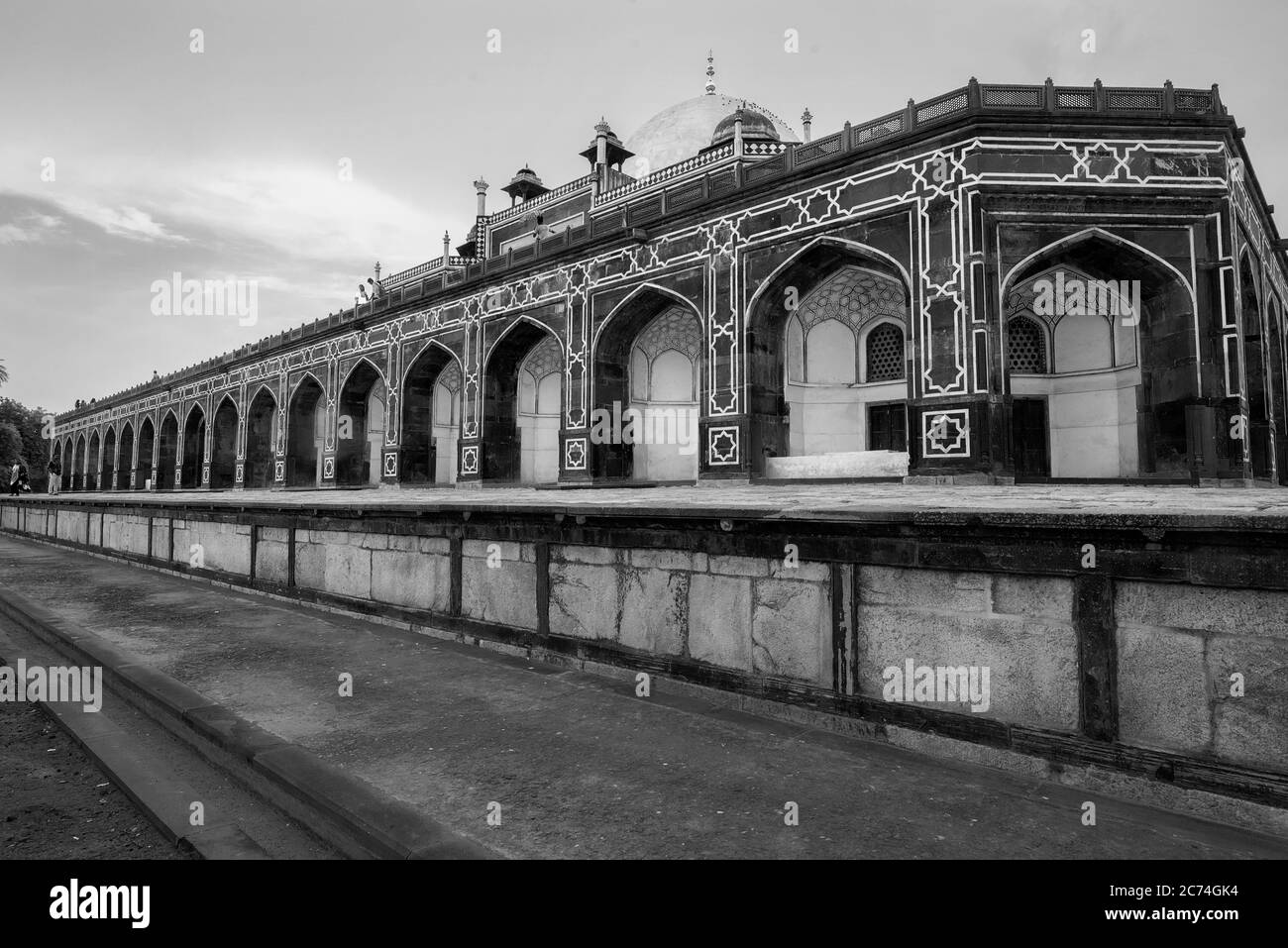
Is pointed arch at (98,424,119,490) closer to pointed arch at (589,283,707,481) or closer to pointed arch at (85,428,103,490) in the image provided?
pointed arch at (85,428,103,490)

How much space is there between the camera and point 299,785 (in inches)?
94.9

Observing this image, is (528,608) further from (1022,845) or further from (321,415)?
(321,415)

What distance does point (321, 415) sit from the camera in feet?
78.6

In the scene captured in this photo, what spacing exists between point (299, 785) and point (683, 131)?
2570 centimetres

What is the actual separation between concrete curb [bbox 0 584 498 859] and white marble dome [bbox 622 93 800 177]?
2322cm

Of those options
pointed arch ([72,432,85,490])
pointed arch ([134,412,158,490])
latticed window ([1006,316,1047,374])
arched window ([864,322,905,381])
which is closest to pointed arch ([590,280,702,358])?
arched window ([864,322,905,381])

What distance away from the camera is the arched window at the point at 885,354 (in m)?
13.8

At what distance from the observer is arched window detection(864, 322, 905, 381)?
13797 millimetres

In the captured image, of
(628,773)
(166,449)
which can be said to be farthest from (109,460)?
(628,773)

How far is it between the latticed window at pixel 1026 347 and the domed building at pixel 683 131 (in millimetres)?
13234

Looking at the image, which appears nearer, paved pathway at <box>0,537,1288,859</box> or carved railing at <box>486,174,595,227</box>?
paved pathway at <box>0,537,1288,859</box>

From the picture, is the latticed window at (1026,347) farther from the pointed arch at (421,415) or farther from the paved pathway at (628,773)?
the pointed arch at (421,415)

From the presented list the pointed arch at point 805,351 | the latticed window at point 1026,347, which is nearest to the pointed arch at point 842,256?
the pointed arch at point 805,351
